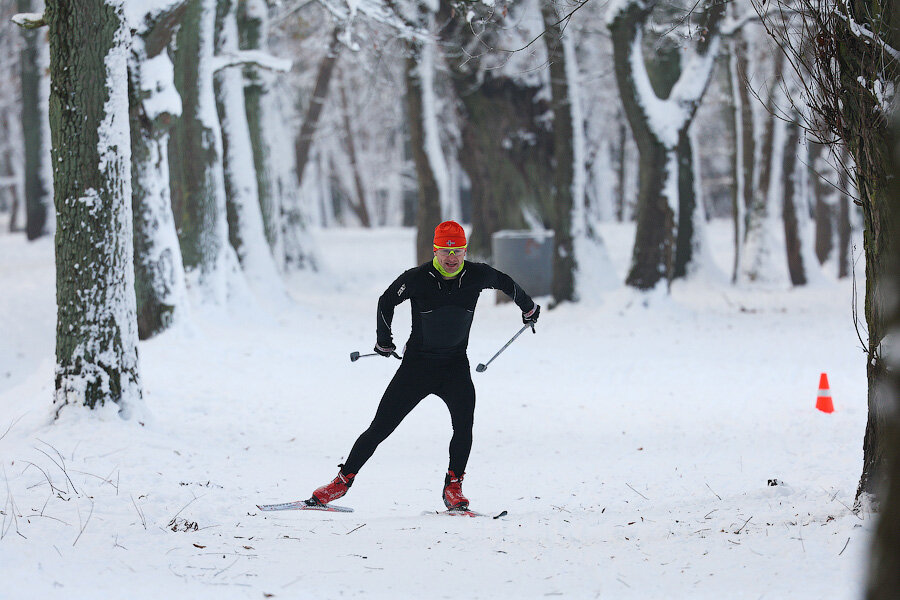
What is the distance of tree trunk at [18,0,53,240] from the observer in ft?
88.9

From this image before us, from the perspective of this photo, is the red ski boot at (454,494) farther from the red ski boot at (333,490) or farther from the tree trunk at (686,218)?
the tree trunk at (686,218)

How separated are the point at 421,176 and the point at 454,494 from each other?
1615 centimetres

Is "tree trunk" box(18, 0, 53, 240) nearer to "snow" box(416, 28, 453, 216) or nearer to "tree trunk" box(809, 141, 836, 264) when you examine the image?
"snow" box(416, 28, 453, 216)

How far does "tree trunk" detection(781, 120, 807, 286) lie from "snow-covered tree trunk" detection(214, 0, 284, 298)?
1161cm

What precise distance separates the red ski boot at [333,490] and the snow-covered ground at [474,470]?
0.14 m

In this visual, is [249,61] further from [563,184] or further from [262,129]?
[563,184]

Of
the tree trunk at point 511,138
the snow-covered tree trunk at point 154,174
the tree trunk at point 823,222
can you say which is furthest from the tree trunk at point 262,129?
the tree trunk at point 823,222

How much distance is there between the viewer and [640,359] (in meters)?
13.7

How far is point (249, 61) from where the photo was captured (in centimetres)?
1556

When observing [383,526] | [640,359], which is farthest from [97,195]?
[640,359]

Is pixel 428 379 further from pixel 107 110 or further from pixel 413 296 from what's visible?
pixel 107 110

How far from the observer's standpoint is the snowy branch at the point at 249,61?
15.5 m

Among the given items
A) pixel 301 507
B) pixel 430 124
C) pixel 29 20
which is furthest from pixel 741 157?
pixel 301 507

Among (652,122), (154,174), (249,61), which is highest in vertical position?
(249,61)
